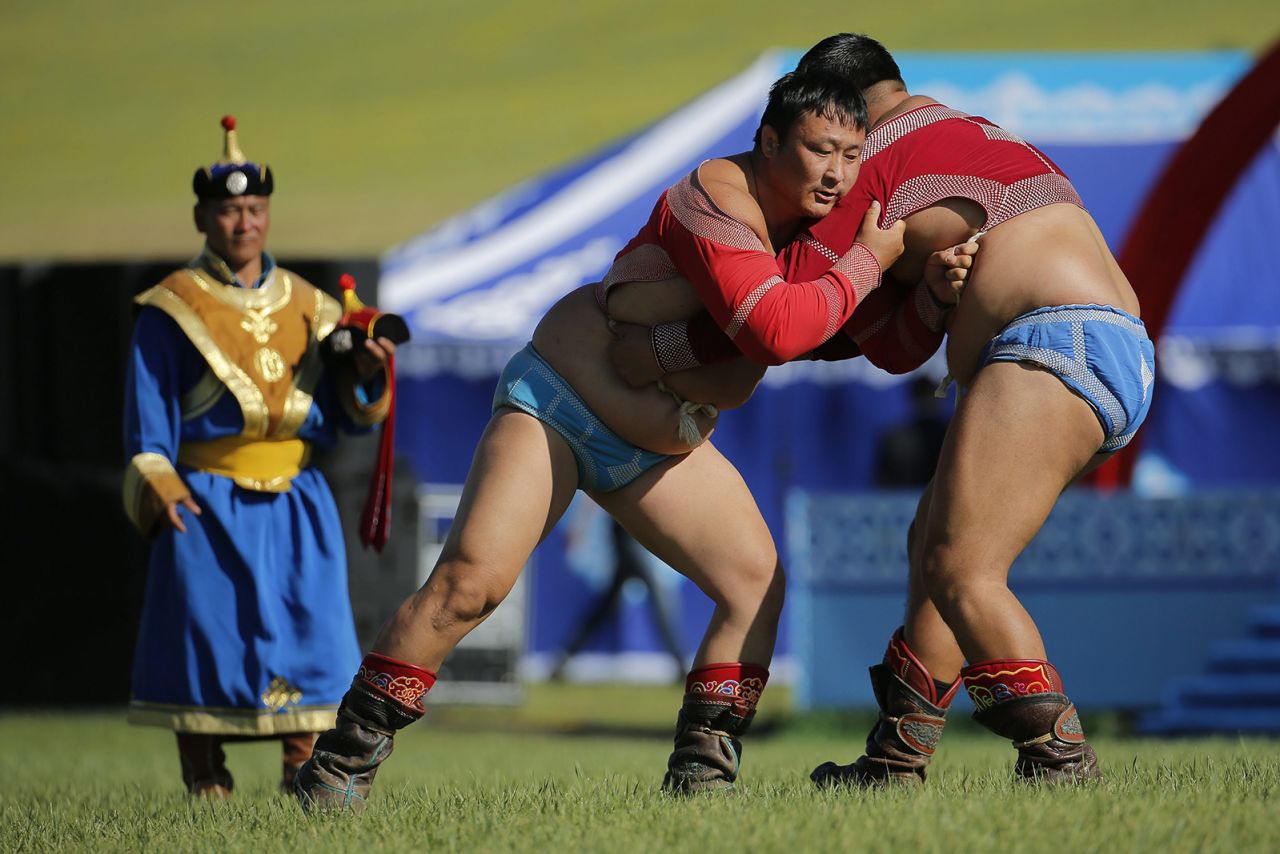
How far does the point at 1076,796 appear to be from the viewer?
3602 millimetres

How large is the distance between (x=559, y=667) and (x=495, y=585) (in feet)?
26.4

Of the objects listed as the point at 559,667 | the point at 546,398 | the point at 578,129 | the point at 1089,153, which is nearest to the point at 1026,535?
the point at 546,398

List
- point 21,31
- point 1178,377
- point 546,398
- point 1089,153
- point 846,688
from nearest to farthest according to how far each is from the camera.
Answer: point 546,398 < point 846,688 < point 1178,377 < point 1089,153 < point 21,31

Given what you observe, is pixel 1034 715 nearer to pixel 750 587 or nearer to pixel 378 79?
pixel 750 587

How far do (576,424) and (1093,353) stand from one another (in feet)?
3.88

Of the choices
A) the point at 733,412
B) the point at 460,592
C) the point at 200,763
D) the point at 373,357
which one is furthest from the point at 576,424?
the point at 733,412

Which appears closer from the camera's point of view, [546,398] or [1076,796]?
[1076,796]

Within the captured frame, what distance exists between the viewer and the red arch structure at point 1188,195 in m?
9.27

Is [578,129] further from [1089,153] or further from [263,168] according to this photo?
[263,168]

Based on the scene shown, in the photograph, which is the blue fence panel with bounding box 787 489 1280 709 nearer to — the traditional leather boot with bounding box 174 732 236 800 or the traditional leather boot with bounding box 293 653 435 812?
the traditional leather boot with bounding box 174 732 236 800

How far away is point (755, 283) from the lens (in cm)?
375

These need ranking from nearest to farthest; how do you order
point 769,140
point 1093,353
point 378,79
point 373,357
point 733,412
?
point 1093,353
point 769,140
point 373,357
point 733,412
point 378,79

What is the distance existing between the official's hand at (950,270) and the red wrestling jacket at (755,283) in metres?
0.17

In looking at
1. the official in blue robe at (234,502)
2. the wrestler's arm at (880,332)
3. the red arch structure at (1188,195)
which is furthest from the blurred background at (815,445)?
the wrestler's arm at (880,332)
